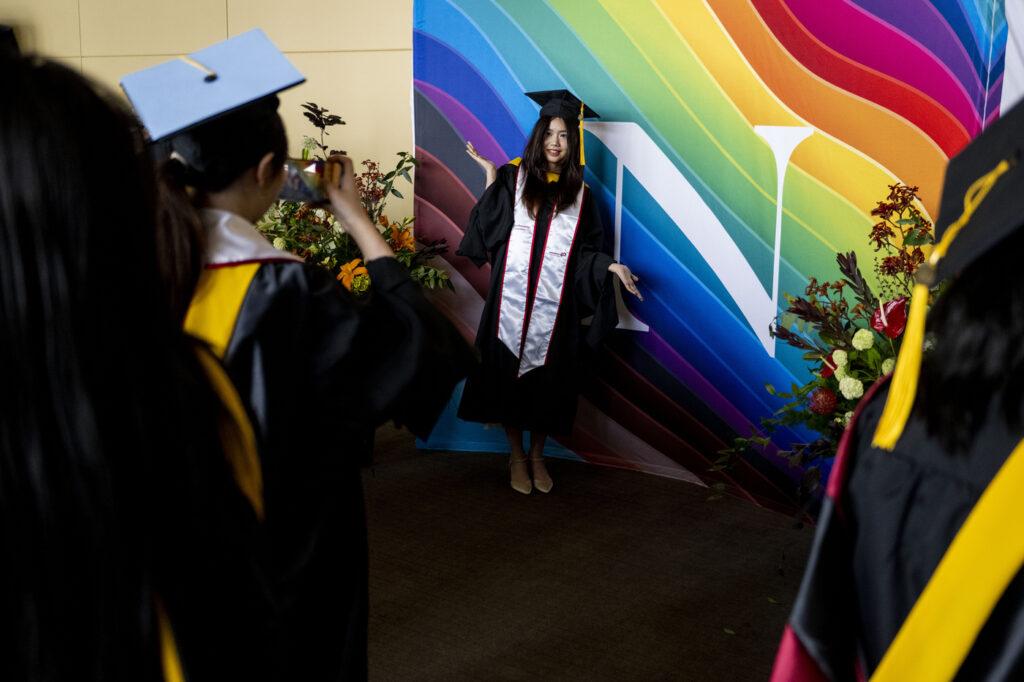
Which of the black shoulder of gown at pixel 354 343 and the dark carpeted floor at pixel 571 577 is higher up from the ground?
the black shoulder of gown at pixel 354 343

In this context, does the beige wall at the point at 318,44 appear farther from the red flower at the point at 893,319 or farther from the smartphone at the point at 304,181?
the smartphone at the point at 304,181

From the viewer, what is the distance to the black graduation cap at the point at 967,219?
754 mm

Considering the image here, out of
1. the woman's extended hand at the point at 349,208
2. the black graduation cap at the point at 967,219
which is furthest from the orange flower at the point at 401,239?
the black graduation cap at the point at 967,219

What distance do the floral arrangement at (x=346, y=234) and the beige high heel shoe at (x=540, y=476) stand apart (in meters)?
0.89

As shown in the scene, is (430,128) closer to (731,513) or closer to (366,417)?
(731,513)

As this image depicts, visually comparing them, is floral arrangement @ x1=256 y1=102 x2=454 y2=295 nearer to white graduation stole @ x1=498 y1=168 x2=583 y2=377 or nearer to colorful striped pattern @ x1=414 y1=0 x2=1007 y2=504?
colorful striped pattern @ x1=414 y1=0 x2=1007 y2=504

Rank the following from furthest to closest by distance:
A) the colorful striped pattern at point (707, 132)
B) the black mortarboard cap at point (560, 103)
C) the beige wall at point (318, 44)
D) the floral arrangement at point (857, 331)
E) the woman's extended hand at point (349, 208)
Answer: the beige wall at point (318, 44) < the black mortarboard cap at point (560, 103) < the colorful striped pattern at point (707, 132) < the floral arrangement at point (857, 331) < the woman's extended hand at point (349, 208)

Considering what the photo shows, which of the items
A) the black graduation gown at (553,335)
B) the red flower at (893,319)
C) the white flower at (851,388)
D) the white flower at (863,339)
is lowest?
the black graduation gown at (553,335)

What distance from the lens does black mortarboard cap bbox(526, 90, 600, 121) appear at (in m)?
3.61

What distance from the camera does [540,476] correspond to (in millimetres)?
3879

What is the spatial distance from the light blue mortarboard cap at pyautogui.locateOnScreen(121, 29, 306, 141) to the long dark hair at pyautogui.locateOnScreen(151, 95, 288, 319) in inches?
1.9

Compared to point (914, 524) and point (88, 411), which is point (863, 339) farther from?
point (88, 411)

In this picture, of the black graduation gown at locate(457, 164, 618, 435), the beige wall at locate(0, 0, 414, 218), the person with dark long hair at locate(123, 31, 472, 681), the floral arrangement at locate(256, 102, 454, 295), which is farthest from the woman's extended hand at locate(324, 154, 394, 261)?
the beige wall at locate(0, 0, 414, 218)

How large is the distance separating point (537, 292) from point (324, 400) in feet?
8.66
